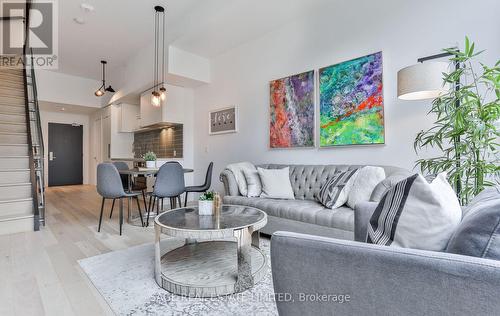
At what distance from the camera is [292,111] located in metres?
3.69

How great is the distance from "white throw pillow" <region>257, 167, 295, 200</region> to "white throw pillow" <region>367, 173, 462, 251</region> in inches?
84.8

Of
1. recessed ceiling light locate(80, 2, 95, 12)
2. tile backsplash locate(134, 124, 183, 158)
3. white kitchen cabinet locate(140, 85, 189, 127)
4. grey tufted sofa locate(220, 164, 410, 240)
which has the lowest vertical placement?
grey tufted sofa locate(220, 164, 410, 240)

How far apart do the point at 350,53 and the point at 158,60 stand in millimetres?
3348

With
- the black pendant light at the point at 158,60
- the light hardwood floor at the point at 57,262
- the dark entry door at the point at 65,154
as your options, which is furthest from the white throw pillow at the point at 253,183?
the dark entry door at the point at 65,154

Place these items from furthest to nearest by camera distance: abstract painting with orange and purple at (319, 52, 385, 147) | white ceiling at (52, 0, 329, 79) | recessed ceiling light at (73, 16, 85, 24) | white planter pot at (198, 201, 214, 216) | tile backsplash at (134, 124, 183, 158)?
tile backsplash at (134, 124, 183, 158)
recessed ceiling light at (73, 16, 85, 24)
white ceiling at (52, 0, 329, 79)
abstract painting with orange and purple at (319, 52, 385, 147)
white planter pot at (198, 201, 214, 216)

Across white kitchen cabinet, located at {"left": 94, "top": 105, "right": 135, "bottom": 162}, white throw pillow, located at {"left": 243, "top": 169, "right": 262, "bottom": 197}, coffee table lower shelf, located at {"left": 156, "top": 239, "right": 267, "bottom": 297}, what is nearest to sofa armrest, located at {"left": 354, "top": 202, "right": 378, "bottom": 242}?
coffee table lower shelf, located at {"left": 156, "top": 239, "right": 267, "bottom": 297}

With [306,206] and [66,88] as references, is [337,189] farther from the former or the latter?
[66,88]

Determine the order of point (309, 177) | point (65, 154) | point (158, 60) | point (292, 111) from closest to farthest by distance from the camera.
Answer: point (309, 177) < point (292, 111) < point (158, 60) < point (65, 154)

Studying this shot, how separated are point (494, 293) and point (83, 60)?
727cm

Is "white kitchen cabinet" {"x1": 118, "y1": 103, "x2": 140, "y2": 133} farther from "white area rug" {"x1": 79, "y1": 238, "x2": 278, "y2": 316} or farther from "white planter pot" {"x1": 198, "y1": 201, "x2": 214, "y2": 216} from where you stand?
A: "white planter pot" {"x1": 198, "y1": 201, "x2": 214, "y2": 216}

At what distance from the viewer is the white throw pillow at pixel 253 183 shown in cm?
334

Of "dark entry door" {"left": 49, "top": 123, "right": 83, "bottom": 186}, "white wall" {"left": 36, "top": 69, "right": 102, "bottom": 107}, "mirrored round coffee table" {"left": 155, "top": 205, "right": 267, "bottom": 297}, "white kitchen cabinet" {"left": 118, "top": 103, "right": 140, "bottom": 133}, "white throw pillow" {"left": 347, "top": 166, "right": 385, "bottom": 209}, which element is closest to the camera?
"mirrored round coffee table" {"left": 155, "top": 205, "right": 267, "bottom": 297}

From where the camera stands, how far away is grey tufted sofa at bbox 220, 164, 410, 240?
2361mm

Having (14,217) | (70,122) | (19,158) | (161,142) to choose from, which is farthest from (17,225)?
(70,122)
